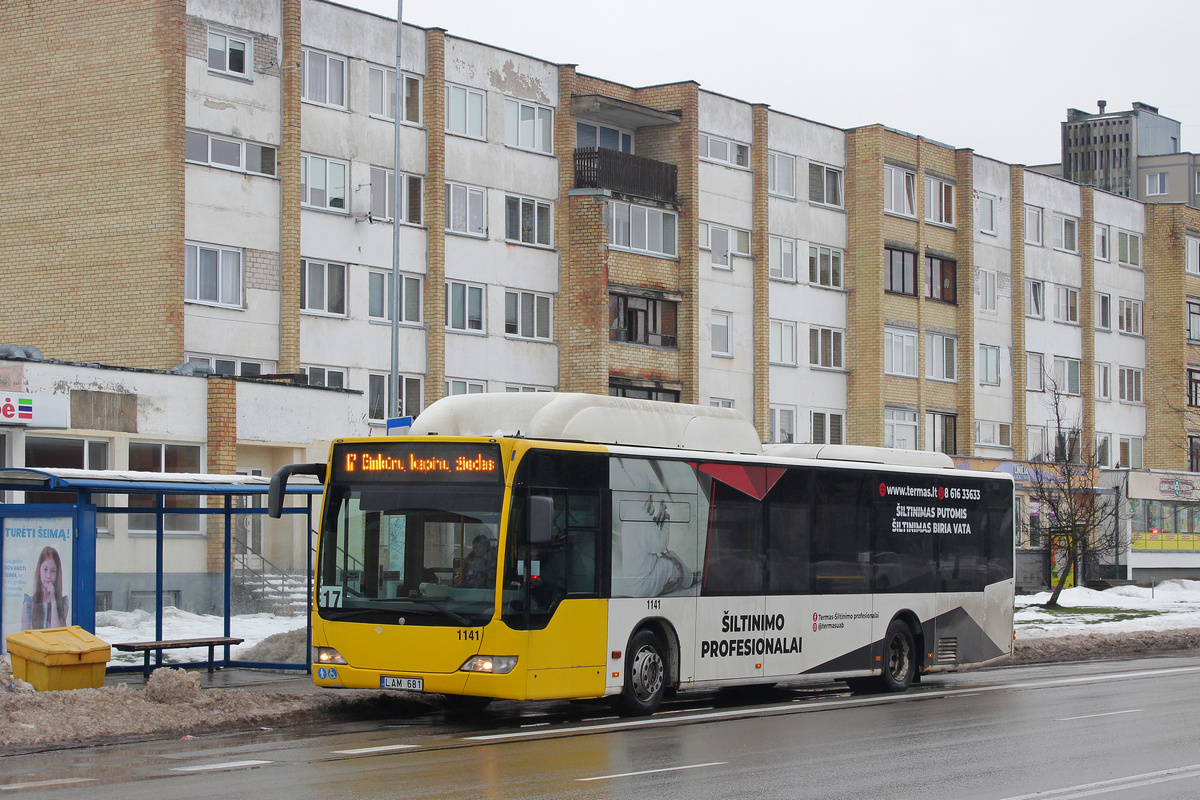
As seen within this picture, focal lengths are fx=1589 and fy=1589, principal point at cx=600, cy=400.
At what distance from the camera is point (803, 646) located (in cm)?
1812

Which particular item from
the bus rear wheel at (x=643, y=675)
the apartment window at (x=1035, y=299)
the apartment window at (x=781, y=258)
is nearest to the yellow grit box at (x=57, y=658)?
the bus rear wheel at (x=643, y=675)

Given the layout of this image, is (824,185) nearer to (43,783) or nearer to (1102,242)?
(1102,242)

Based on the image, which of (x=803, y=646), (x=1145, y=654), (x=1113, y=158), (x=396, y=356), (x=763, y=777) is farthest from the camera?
(x=1113, y=158)

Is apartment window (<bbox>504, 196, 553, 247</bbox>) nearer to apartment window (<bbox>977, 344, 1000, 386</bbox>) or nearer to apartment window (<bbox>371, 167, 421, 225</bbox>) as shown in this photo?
apartment window (<bbox>371, 167, 421, 225</bbox>)

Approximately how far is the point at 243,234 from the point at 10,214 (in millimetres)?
6158

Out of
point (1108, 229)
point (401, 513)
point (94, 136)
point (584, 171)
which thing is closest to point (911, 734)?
point (401, 513)

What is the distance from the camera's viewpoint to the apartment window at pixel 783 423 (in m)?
50.4

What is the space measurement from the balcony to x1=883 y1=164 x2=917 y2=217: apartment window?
10.4 meters

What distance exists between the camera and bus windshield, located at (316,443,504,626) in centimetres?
1480

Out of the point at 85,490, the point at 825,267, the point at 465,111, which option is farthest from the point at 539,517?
the point at 825,267

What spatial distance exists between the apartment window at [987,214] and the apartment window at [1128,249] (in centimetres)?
972

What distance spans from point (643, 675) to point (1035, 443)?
47.4m

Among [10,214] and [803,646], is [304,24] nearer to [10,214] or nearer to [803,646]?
[10,214]

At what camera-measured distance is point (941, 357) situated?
56.5m
